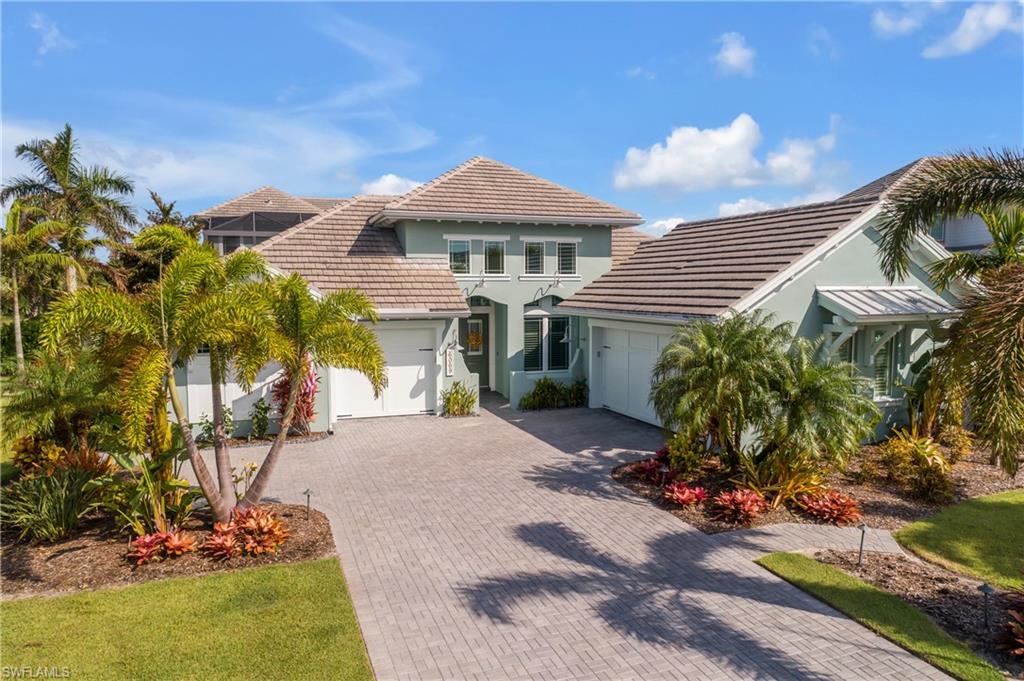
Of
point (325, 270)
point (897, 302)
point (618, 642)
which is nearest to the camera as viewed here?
point (618, 642)

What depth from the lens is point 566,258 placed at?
21844mm

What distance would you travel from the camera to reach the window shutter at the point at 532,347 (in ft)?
69.5

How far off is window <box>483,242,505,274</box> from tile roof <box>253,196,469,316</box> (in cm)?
135

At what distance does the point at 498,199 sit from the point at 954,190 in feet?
44.1

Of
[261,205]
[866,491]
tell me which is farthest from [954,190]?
[261,205]

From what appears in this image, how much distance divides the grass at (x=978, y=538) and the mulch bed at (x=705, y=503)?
1.70 metres

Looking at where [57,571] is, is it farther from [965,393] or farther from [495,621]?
[965,393]

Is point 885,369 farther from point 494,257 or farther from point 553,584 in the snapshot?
point 553,584

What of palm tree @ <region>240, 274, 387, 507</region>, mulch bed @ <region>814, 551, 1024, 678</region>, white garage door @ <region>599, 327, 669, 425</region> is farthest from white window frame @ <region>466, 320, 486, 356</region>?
mulch bed @ <region>814, 551, 1024, 678</region>

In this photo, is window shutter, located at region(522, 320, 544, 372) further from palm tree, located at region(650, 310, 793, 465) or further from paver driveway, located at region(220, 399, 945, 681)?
palm tree, located at region(650, 310, 793, 465)

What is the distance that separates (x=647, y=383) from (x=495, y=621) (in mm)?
10810

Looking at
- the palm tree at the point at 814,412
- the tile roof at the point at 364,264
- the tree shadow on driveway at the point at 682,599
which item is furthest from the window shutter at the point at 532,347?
the tree shadow on driveway at the point at 682,599

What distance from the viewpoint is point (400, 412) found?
18.7 m

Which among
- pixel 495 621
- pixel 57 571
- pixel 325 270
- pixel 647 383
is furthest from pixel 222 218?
pixel 495 621
